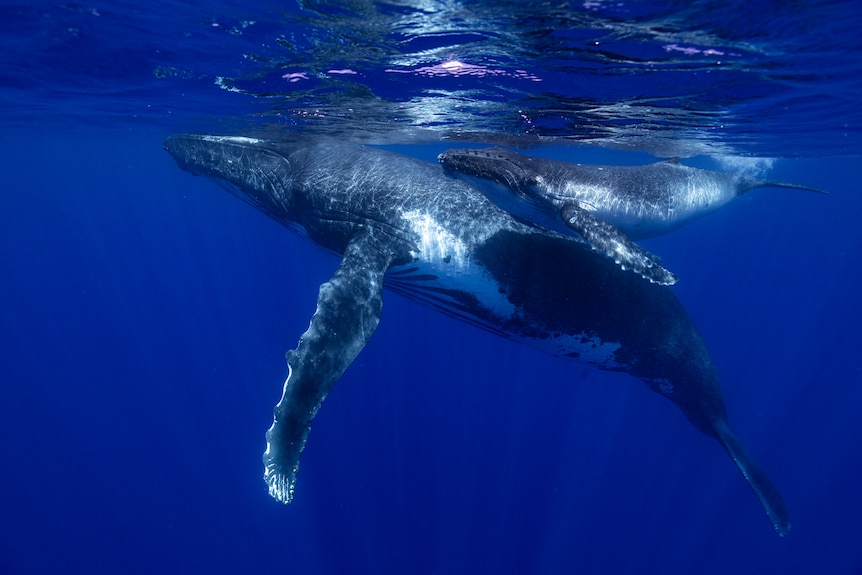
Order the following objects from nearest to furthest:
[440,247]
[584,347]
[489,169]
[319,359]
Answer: [319,359], [489,169], [440,247], [584,347]

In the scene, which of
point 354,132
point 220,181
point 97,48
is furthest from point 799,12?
point 354,132

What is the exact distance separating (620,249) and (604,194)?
97.3 inches

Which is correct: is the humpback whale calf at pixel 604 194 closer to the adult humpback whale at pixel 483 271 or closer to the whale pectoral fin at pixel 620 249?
the whale pectoral fin at pixel 620 249

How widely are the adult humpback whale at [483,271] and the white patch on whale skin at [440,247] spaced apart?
0.05ft

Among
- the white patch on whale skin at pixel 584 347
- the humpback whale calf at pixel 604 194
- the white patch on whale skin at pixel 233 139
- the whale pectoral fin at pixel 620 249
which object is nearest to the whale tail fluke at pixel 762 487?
the white patch on whale skin at pixel 584 347

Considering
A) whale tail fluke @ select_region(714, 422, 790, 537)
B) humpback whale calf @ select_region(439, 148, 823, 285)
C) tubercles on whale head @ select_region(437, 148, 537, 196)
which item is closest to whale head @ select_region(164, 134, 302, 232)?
tubercles on whale head @ select_region(437, 148, 537, 196)

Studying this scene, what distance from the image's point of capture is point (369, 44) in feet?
33.3

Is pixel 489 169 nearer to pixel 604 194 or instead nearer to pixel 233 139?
pixel 604 194

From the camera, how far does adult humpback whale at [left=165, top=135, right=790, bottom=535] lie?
7617mm

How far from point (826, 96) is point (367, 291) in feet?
46.2

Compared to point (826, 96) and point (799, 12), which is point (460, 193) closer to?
point (799, 12)

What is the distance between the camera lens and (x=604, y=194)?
770 centimetres

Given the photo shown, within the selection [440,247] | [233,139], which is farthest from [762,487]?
[233,139]

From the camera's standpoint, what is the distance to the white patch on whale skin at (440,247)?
7602 millimetres
